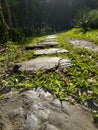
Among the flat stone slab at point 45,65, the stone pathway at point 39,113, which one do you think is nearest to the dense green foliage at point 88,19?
the flat stone slab at point 45,65

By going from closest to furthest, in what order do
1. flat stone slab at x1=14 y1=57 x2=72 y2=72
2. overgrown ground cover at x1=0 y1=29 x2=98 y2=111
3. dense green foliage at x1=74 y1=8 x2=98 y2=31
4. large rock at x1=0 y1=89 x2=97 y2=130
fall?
large rock at x1=0 y1=89 x2=97 y2=130, overgrown ground cover at x1=0 y1=29 x2=98 y2=111, flat stone slab at x1=14 y1=57 x2=72 y2=72, dense green foliage at x1=74 y1=8 x2=98 y2=31

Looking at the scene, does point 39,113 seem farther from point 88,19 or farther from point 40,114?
point 88,19

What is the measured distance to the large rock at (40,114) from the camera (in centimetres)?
204

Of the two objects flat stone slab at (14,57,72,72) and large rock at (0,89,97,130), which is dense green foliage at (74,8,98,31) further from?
large rock at (0,89,97,130)

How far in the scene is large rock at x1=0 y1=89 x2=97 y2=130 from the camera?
2.04 metres

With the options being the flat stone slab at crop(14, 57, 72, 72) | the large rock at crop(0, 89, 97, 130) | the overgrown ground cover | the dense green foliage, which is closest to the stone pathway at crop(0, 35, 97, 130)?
the large rock at crop(0, 89, 97, 130)

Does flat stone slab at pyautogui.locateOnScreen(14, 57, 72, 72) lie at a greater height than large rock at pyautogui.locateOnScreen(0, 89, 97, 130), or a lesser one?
lesser

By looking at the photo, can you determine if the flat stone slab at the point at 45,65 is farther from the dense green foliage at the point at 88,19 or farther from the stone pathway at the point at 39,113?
the dense green foliage at the point at 88,19

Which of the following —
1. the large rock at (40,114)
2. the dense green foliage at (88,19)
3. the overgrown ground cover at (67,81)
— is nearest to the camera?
the large rock at (40,114)

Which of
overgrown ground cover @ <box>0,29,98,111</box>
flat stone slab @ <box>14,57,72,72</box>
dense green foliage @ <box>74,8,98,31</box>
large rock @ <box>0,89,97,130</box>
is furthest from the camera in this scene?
dense green foliage @ <box>74,8,98,31</box>

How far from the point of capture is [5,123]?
6.91 feet

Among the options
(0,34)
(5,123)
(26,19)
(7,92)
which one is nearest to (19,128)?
(5,123)

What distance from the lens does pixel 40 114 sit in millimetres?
2238

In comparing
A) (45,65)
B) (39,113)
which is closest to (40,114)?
(39,113)
